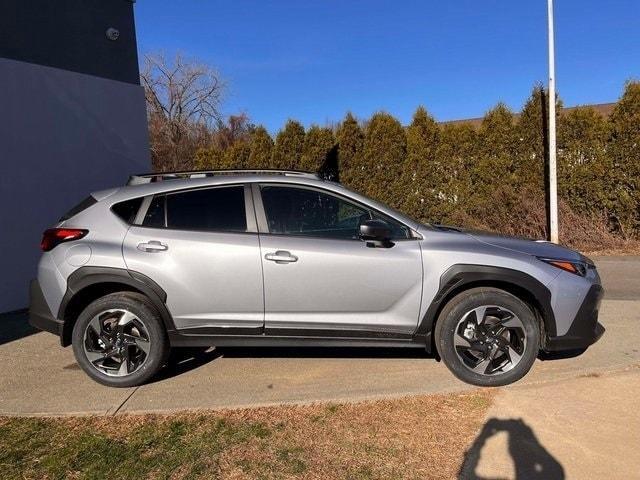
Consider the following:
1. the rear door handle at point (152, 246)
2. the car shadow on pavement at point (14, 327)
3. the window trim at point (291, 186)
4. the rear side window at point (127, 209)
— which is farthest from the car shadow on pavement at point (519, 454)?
the car shadow on pavement at point (14, 327)

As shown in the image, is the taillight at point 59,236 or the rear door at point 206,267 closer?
the rear door at point 206,267

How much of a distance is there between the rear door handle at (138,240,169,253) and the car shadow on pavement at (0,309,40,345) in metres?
2.75

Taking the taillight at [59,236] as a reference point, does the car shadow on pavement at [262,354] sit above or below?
below

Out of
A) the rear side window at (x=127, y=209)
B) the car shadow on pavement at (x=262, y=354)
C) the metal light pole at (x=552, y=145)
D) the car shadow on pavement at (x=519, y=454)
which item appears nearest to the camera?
the car shadow on pavement at (x=519, y=454)

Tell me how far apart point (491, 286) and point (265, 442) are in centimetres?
209

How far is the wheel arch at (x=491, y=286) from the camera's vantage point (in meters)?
3.98

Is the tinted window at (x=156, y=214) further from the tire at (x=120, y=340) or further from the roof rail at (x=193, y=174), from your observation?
the tire at (x=120, y=340)

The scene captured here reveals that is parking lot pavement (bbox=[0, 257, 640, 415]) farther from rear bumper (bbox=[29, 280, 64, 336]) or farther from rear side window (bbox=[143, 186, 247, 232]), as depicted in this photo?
rear side window (bbox=[143, 186, 247, 232])

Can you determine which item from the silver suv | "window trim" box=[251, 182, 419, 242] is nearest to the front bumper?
the silver suv

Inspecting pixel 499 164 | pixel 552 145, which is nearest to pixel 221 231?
pixel 552 145

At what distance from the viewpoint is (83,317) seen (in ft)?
13.7

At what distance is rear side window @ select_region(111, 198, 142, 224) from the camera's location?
4.27m

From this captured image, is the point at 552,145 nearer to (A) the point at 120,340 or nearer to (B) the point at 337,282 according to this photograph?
(B) the point at 337,282

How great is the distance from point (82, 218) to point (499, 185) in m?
8.84
